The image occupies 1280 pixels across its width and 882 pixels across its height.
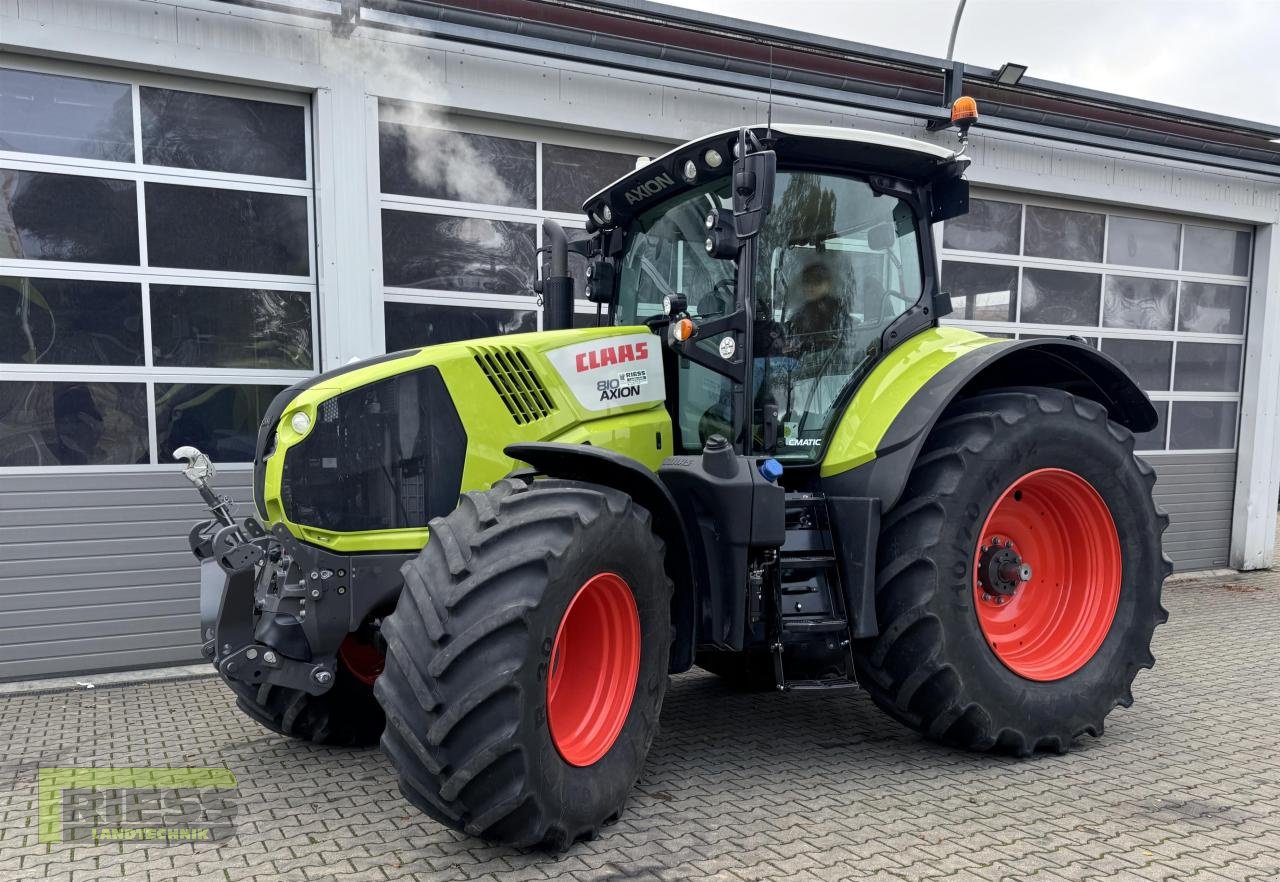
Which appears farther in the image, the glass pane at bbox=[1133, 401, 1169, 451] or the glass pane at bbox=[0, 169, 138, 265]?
the glass pane at bbox=[1133, 401, 1169, 451]

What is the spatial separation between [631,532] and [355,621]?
3.43ft

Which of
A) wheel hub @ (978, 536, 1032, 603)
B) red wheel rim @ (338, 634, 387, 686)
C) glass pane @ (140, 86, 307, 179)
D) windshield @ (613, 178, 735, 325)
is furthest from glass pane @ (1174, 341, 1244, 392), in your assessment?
red wheel rim @ (338, 634, 387, 686)

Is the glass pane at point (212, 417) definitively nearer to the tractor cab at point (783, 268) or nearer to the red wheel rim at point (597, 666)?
the tractor cab at point (783, 268)

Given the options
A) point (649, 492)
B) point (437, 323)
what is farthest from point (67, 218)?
point (649, 492)

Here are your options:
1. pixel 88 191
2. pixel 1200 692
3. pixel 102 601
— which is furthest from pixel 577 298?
pixel 1200 692

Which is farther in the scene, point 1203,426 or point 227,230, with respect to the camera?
point 1203,426

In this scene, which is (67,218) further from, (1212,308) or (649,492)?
(1212,308)

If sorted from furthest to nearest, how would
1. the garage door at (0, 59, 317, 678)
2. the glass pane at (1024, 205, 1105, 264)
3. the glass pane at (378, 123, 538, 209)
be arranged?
the glass pane at (1024, 205, 1105, 264) → the glass pane at (378, 123, 538, 209) → the garage door at (0, 59, 317, 678)

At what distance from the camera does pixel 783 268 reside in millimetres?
3854

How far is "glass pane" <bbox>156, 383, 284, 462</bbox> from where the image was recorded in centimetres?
576

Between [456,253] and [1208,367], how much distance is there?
317 inches

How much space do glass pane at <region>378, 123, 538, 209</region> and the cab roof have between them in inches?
93.2

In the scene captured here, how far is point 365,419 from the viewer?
328 cm

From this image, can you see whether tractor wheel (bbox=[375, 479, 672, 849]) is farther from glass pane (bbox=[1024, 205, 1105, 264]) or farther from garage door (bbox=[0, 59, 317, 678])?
glass pane (bbox=[1024, 205, 1105, 264])
